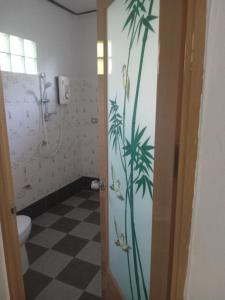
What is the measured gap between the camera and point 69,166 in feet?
10.8

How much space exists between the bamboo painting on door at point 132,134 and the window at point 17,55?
1.44 metres

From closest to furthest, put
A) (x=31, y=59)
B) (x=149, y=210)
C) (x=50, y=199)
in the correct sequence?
(x=149, y=210)
(x=31, y=59)
(x=50, y=199)

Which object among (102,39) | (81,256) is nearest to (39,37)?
(102,39)

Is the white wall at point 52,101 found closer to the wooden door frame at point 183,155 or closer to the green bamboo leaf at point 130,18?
the green bamboo leaf at point 130,18

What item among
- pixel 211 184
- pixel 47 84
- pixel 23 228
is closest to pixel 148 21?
pixel 211 184

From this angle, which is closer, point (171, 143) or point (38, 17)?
point (171, 143)

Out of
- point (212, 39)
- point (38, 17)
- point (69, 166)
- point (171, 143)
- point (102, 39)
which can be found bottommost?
point (69, 166)

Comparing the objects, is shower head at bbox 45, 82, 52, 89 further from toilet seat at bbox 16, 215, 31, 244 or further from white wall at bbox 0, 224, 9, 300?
white wall at bbox 0, 224, 9, 300

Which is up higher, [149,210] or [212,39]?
[212,39]

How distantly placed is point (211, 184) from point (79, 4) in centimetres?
285

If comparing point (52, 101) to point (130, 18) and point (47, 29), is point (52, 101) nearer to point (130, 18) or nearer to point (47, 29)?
point (47, 29)

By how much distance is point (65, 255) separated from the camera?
6.78 feet

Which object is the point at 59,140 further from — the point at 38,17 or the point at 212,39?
the point at 212,39

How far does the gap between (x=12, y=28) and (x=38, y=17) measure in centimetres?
42
